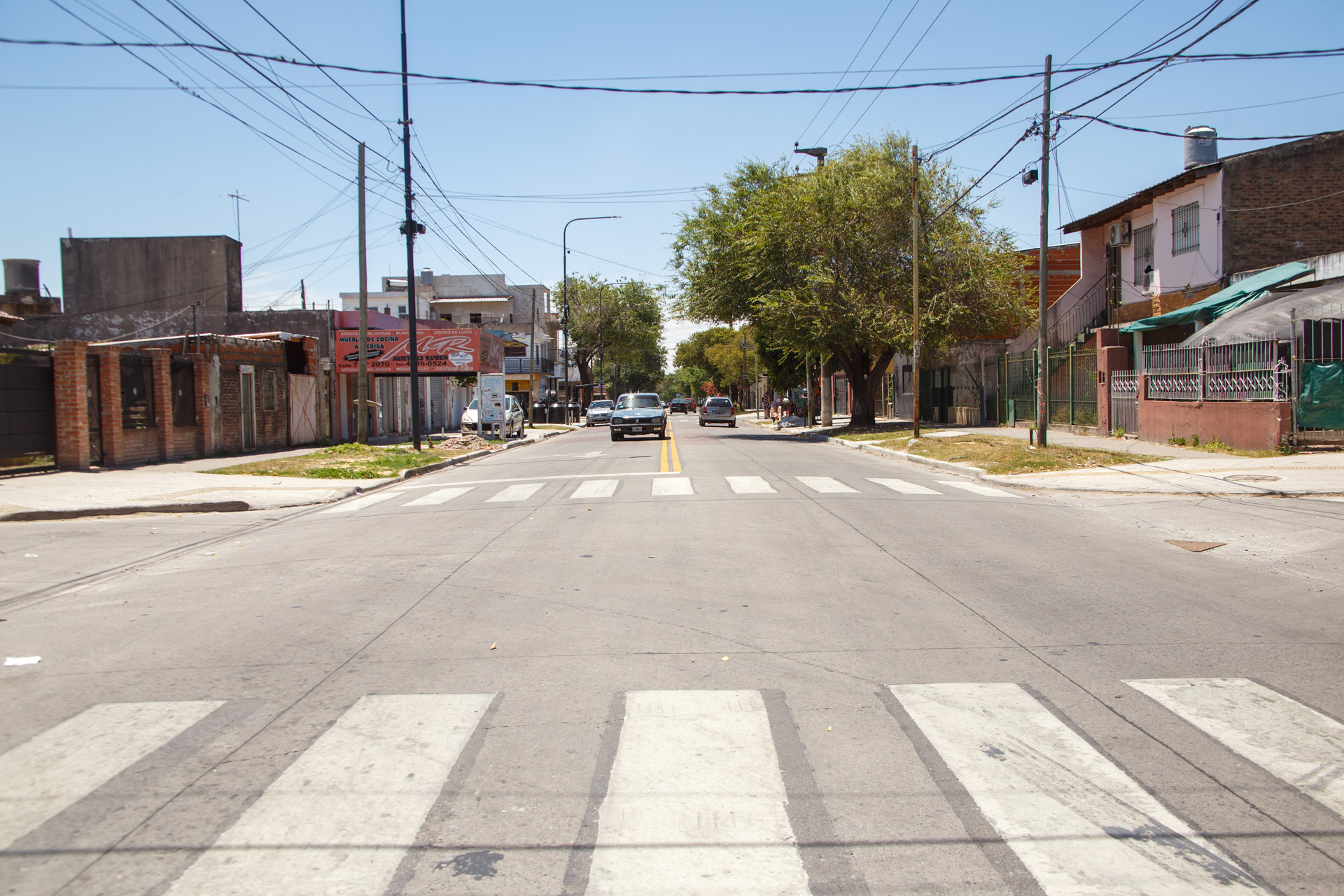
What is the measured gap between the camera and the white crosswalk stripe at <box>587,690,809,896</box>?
11.2 ft

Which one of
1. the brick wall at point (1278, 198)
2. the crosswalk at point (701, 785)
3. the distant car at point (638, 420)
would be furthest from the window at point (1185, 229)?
the crosswalk at point (701, 785)

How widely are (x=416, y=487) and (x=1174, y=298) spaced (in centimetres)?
2197

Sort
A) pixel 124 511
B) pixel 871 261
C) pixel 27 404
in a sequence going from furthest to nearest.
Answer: pixel 871 261
pixel 27 404
pixel 124 511

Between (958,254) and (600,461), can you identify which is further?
(958,254)

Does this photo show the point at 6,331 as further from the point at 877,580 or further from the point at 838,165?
the point at 877,580

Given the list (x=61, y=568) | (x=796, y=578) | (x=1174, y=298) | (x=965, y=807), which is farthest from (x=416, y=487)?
(x=1174, y=298)

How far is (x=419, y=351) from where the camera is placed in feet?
117

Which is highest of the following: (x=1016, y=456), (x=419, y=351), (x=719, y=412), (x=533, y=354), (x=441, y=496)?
(x=533, y=354)

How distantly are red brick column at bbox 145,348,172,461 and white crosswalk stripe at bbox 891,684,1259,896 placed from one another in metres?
22.9

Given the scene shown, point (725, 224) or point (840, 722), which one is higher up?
point (725, 224)

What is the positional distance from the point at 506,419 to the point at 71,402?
18.9m

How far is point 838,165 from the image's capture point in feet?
114

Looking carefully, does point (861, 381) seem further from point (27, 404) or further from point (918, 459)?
point (27, 404)

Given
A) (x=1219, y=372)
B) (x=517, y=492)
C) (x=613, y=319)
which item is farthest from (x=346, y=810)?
(x=613, y=319)
